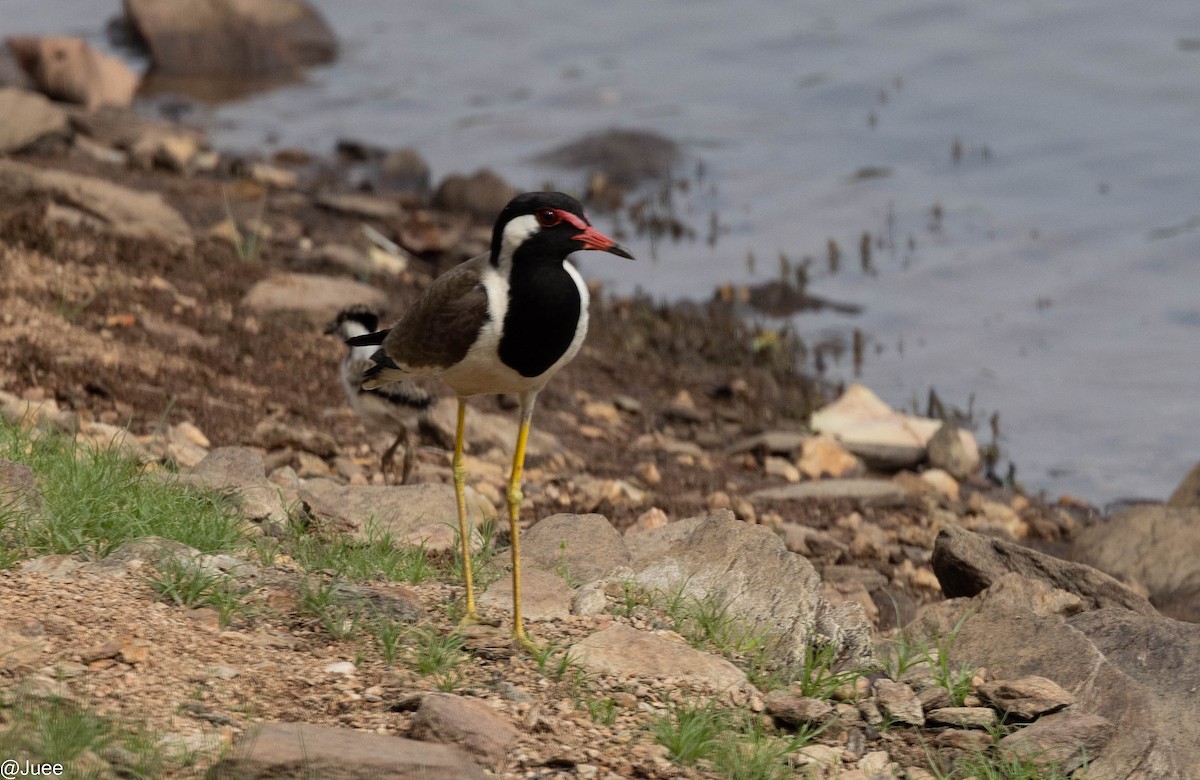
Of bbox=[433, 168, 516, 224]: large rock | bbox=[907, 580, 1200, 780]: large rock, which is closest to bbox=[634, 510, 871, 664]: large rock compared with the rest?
bbox=[907, 580, 1200, 780]: large rock

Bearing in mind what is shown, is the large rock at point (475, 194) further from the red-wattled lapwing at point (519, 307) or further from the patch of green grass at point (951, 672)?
the patch of green grass at point (951, 672)

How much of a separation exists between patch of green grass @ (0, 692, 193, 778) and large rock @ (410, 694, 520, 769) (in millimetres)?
697

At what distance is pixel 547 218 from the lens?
5.27m

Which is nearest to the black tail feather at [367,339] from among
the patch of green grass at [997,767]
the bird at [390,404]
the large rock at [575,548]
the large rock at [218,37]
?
the large rock at [575,548]

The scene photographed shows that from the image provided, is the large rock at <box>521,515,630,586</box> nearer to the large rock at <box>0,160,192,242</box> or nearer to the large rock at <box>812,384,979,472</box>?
the large rock at <box>812,384,979,472</box>

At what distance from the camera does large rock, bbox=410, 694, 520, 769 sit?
4.39 meters

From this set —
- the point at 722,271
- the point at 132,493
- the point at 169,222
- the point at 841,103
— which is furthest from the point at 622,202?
the point at 132,493

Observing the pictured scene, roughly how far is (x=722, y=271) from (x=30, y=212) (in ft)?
22.5

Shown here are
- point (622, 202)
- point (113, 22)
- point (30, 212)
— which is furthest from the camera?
Answer: point (113, 22)

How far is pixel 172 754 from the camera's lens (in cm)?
412

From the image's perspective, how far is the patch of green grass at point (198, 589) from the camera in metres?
5.13

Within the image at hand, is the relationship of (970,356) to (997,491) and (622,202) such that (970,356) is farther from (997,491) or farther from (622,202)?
(622,202)

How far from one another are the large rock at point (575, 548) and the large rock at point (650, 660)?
0.70m

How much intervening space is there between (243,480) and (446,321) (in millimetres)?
1664
